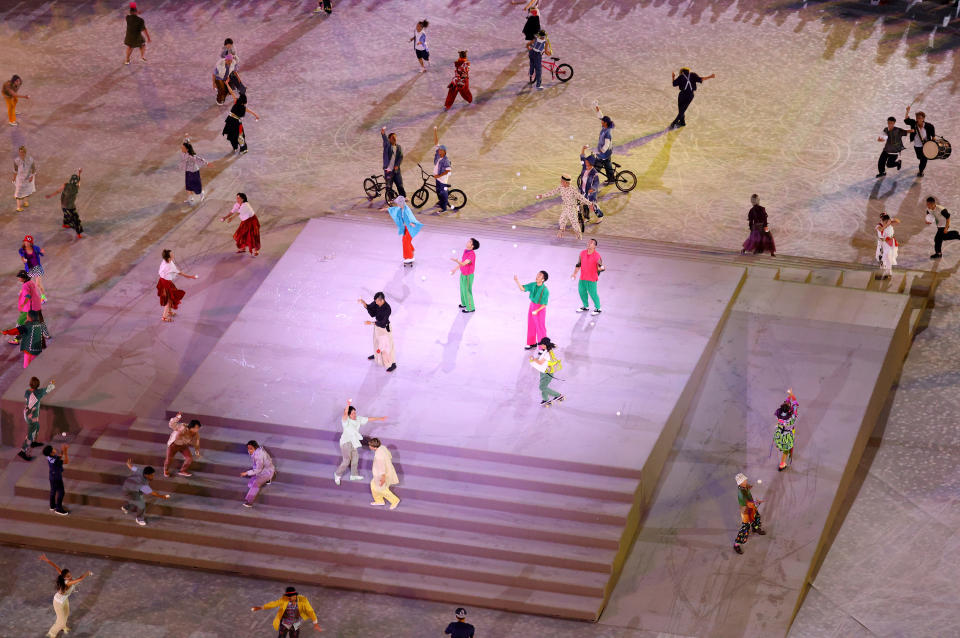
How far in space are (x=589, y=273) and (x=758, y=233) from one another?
452 cm

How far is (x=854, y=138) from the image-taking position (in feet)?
92.6

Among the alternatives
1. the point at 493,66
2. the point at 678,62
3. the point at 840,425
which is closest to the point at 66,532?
the point at 840,425

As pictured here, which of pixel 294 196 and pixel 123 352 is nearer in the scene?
pixel 123 352

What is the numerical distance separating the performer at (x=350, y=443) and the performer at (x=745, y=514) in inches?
213

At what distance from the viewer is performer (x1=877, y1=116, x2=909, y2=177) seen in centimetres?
2622

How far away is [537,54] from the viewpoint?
98.4ft

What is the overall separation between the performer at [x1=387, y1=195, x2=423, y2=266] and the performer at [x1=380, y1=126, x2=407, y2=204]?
2543 millimetres

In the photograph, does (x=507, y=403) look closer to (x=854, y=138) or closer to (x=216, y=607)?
(x=216, y=607)

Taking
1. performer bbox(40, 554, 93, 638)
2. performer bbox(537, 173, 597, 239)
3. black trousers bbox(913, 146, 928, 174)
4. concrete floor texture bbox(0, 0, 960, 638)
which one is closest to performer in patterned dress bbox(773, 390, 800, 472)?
concrete floor texture bbox(0, 0, 960, 638)

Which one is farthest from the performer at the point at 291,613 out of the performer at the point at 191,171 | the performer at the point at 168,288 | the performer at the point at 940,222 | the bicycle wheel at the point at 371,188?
the performer at the point at 940,222

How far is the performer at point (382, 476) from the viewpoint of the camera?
18.2 meters

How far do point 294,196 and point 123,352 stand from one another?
6.31 meters

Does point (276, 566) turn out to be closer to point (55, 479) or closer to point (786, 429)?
point (55, 479)

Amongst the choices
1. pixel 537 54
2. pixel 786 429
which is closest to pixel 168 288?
pixel 786 429
